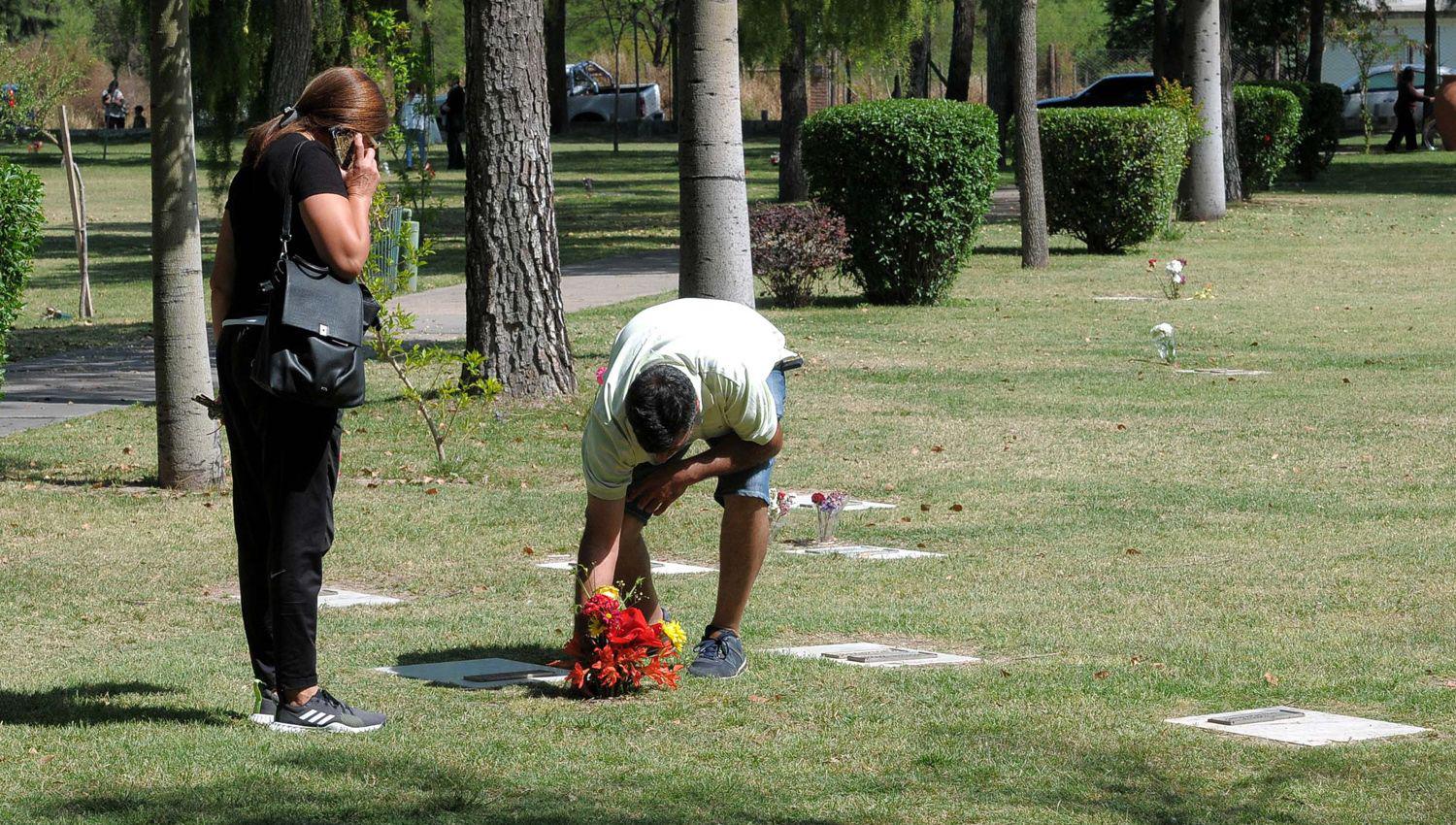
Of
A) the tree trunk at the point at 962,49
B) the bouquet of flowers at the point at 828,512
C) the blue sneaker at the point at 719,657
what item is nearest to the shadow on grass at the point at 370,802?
the blue sneaker at the point at 719,657

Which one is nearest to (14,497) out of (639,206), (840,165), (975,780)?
(975,780)

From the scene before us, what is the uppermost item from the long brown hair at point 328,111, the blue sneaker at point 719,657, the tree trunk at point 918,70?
the tree trunk at point 918,70

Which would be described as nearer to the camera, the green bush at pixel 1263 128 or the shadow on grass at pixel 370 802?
the shadow on grass at pixel 370 802

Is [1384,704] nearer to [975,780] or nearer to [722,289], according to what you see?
[975,780]

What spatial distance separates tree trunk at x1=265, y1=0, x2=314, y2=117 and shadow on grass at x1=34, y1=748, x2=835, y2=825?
45.7ft

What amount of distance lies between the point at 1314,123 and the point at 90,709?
34982 millimetres

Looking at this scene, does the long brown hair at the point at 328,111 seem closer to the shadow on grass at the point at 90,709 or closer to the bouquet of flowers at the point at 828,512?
the shadow on grass at the point at 90,709

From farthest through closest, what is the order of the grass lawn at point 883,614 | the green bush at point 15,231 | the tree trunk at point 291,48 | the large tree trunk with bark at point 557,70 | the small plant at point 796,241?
the large tree trunk with bark at point 557,70
the small plant at point 796,241
the tree trunk at point 291,48
the green bush at point 15,231
the grass lawn at point 883,614

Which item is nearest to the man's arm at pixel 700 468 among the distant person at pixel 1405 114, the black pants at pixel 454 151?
the black pants at pixel 454 151

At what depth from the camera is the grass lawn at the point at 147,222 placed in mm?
17562

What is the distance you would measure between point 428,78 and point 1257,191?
25.4m

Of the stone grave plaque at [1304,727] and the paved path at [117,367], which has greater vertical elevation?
the paved path at [117,367]

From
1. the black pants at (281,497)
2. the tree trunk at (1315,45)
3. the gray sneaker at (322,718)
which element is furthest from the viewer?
the tree trunk at (1315,45)

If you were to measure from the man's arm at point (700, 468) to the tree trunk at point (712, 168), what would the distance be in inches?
221
